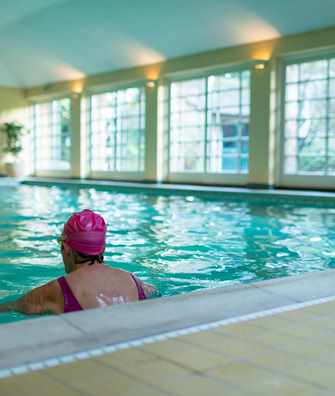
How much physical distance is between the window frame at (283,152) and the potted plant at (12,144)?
1057cm

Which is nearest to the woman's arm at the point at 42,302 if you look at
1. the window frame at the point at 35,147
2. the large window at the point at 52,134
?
the window frame at the point at 35,147

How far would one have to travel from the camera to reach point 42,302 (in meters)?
2.90

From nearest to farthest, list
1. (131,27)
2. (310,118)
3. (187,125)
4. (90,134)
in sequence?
(310,118), (131,27), (187,125), (90,134)

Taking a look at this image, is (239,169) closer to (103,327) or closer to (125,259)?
(125,259)

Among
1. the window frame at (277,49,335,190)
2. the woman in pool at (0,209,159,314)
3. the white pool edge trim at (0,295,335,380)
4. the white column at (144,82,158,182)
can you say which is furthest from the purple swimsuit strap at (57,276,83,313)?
the white column at (144,82,158,182)

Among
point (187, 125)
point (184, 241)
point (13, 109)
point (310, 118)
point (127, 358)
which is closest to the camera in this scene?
point (127, 358)

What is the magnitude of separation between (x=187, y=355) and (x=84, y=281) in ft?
3.10

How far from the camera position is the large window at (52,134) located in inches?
792

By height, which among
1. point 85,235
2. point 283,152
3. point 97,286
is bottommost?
point 97,286

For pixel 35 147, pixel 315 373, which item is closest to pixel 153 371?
pixel 315 373

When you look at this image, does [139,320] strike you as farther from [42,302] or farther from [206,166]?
[206,166]

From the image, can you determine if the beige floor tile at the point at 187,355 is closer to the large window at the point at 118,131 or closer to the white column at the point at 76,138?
the large window at the point at 118,131

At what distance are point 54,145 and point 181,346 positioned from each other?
19333mm

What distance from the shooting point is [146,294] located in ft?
9.96
